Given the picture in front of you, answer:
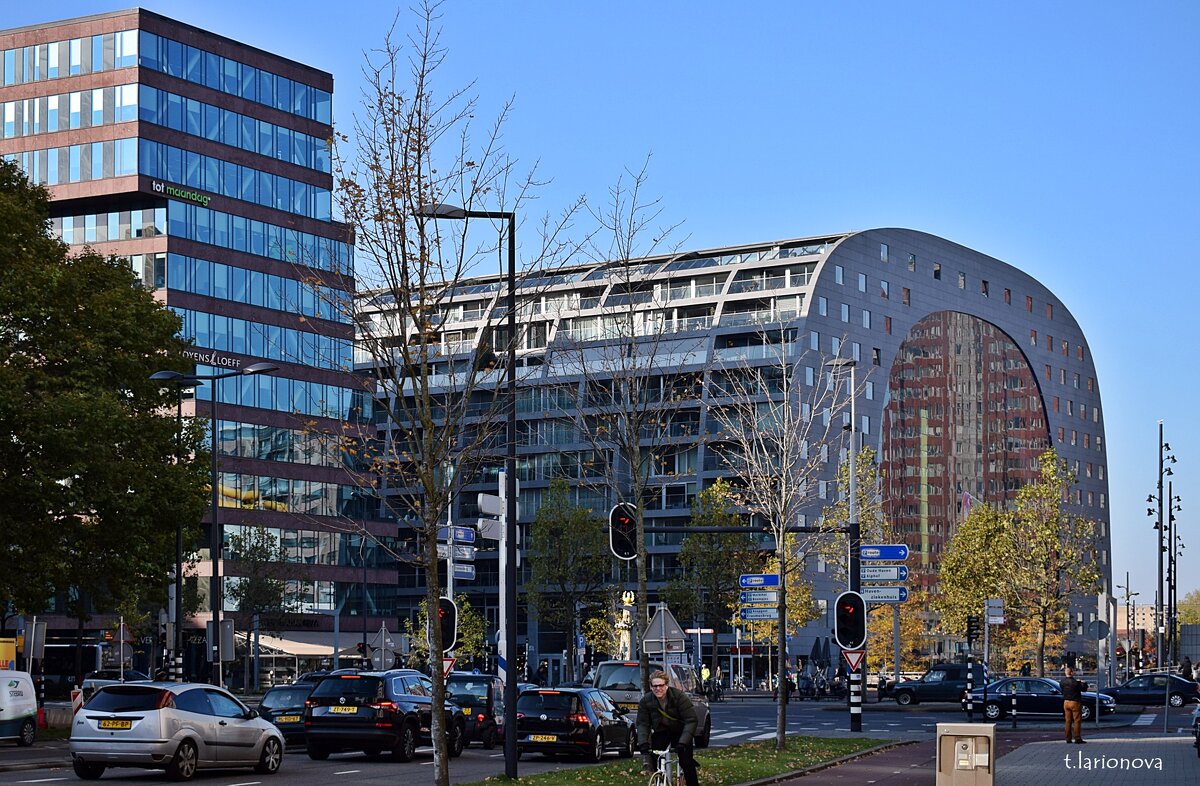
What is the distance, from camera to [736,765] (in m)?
27.9

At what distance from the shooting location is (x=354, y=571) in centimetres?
10000

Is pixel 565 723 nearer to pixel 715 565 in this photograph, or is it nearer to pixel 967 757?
pixel 967 757

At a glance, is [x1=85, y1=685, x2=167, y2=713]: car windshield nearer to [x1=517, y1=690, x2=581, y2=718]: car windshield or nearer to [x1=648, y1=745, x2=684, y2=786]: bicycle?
[x1=517, y1=690, x2=581, y2=718]: car windshield

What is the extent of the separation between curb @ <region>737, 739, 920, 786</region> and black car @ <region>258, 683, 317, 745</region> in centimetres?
1111

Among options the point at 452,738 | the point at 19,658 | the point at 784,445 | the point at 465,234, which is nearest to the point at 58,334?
the point at 452,738

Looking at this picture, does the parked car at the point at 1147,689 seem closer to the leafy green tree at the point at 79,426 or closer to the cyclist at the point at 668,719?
the leafy green tree at the point at 79,426

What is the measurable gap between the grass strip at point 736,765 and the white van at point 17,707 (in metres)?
13.5

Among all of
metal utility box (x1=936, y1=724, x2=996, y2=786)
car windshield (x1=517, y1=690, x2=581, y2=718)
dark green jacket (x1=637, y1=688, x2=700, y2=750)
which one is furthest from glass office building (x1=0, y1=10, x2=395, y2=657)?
metal utility box (x1=936, y1=724, x2=996, y2=786)

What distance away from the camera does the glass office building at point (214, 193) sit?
87.7 metres

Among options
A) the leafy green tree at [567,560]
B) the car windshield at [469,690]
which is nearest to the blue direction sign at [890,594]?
the car windshield at [469,690]

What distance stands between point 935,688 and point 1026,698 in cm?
1180

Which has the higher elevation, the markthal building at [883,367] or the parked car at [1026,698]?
the markthal building at [883,367]

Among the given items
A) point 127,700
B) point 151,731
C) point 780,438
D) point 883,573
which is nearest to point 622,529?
point 151,731

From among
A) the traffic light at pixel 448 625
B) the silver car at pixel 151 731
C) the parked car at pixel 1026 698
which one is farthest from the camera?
the parked car at pixel 1026 698
